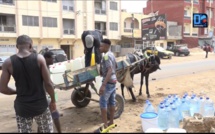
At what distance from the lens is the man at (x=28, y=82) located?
3.04 metres

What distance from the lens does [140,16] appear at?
46.3 metres

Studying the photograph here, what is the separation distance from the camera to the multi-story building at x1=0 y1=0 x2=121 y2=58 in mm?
30703

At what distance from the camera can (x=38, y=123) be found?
3.28 meters

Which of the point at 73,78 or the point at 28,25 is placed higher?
the point at 28,25

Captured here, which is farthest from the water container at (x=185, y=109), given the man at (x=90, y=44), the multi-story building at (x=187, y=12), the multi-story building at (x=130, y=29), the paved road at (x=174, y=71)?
the multi-story building at (x=187, y=12)

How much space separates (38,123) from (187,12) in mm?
52282

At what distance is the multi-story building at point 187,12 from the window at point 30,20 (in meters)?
29.7

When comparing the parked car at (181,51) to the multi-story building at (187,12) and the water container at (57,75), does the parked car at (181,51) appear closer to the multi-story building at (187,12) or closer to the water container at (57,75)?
the multi-story building at (187,12)

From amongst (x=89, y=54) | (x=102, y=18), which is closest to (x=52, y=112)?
(x=89, y=54)

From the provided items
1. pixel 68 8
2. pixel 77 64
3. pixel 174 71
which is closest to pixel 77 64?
pixel 77 64

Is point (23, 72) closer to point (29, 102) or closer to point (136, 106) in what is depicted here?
point (29, 102)

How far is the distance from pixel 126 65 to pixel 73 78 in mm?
1735

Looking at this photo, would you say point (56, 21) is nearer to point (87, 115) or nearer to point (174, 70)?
point (174, 70)

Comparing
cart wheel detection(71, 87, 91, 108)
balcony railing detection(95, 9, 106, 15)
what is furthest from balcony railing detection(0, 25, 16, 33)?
cart wheel detection(71, 87, 91, 108)
